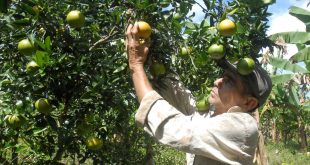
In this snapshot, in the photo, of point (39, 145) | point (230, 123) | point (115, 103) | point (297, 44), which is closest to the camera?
point (230, 123)

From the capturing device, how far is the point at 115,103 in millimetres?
2041

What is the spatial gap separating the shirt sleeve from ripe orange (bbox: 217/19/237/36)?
1.17 ft

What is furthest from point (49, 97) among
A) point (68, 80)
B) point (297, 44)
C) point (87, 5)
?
point (297, 44)

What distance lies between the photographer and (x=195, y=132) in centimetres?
168

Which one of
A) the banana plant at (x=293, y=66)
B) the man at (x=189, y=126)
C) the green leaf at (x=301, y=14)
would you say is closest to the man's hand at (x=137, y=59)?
the man at (x=189, y=126)

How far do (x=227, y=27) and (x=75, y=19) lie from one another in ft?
2.05

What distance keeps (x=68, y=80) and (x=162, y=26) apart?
1.59 feet

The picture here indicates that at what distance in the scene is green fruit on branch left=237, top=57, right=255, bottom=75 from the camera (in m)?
1.83

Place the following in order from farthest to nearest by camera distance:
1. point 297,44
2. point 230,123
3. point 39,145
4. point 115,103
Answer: point 297,44
point 39,145
point 115,103
point 230,123

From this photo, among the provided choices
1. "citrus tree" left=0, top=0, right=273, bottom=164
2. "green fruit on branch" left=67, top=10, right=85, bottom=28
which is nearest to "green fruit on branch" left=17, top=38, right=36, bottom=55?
"citrus tree" left=0, top=0, right=273, bottom=164

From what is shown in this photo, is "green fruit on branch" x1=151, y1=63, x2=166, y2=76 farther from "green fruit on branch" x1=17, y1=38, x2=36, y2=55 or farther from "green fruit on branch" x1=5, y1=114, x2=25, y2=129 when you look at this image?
"green fruit on branch" x1=5, y1=114, x2=25, y2=129

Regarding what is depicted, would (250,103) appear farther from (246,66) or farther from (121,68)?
(121,68)

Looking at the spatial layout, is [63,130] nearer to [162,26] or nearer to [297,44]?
[162,26]

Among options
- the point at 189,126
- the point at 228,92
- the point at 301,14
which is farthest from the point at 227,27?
the point at 301,14
